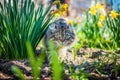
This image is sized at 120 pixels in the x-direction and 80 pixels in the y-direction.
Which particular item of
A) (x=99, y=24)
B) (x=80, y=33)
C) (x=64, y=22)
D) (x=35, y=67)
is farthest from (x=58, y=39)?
(x=80, y=33)

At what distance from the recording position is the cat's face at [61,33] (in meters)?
2.42

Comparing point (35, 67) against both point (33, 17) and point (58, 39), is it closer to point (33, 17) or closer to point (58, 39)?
point (58, 39)

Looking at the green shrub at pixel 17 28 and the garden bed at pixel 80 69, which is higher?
the green shrub at pixel 17 28

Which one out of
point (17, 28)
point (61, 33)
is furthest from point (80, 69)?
point (17, 28)

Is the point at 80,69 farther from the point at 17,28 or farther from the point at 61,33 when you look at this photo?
the point at 17,28

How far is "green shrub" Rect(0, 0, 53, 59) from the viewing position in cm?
269

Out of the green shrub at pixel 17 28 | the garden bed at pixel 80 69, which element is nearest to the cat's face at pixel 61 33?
the garden bed at pixel 80 69

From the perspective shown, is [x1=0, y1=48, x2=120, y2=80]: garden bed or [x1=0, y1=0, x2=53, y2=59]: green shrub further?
[x1=0, y1=0, x2=53, y2=59]: green shrub

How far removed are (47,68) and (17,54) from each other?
605 mm

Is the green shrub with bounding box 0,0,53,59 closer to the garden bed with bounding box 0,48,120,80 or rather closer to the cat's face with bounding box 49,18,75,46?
the garden bed with bounding box 0,48,120,80

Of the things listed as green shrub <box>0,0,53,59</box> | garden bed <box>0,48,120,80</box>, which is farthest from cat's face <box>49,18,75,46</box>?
green shrub <box>0,0,53,59</box>

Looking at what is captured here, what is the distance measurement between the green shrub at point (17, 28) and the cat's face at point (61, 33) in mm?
325

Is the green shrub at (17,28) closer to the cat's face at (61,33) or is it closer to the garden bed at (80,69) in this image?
the garden bed at (80,69)

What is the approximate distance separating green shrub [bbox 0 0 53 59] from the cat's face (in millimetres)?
325
